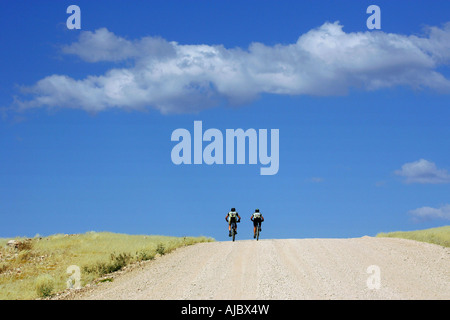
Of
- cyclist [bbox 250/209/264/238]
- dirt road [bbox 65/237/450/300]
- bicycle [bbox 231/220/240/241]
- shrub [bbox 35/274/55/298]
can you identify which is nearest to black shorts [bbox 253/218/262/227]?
cyclist [bbox 250/209/264/238]

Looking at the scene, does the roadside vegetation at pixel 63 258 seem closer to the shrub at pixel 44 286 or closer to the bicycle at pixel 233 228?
the shrub at pixel 44 286

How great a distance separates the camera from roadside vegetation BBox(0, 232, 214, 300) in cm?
2281

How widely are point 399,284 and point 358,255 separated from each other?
5973 mm

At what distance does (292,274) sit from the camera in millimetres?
18547

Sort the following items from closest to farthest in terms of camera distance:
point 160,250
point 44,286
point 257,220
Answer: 1. point 44,286
2. point 160,250
3. point 257,220

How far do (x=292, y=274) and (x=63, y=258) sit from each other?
748 inches

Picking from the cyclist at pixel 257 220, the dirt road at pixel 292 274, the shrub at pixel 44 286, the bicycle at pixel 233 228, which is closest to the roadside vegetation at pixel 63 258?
the shrub at pixel 44 286

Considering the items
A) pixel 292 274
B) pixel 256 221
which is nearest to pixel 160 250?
pixel 256 221

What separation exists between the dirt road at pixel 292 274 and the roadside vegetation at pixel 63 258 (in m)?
1.83

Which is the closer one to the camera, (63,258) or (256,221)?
(256,221)

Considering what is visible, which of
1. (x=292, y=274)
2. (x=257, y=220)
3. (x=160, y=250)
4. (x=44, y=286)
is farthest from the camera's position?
(x=257, y=220)

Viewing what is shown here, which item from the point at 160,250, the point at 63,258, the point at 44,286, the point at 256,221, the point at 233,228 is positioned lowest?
the point at 44,286

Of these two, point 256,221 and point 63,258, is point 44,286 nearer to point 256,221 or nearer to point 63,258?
point 63,258
